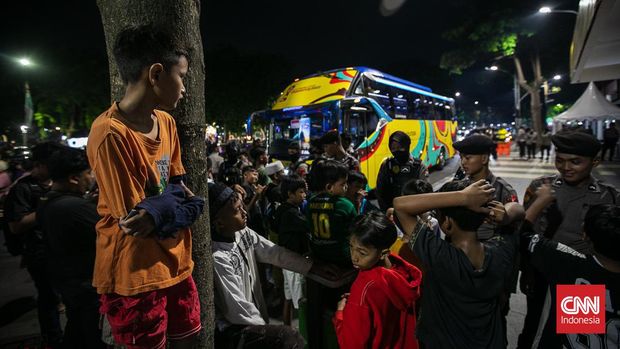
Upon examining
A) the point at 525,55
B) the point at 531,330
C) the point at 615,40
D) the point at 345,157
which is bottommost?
the point at 531,330

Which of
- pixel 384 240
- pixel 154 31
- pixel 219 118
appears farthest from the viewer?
pixel 219 118

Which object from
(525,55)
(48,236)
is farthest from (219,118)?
(48,236)

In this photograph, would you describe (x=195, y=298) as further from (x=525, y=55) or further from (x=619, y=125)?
(x=525, y=55)

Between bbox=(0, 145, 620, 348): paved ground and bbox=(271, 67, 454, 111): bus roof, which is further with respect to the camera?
bbox=(271, 67, 454, 111): bus roof

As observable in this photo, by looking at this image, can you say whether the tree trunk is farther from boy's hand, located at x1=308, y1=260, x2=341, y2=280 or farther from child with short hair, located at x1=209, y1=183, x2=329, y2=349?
boy's hand, located at x1=308, y1=260, x2=341, y2=280

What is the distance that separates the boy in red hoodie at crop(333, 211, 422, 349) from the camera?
2.03 metres

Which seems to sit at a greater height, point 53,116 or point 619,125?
point 53,116

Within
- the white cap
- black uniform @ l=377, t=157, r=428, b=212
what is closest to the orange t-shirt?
black uniform @ l=377, t=157, r=428, b=212

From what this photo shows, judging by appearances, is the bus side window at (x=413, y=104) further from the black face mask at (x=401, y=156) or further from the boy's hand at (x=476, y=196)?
the boy's hand at (x=476, y=196)

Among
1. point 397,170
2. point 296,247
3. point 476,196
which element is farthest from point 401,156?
point 476,196

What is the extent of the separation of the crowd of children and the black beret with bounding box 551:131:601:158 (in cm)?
1

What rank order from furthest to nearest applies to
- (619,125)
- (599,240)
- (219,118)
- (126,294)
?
1. (219,118)
2. (619,125)
3. (599,240)
4. (126,294)

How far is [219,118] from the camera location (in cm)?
3288

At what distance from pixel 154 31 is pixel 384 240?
65.7 inches
